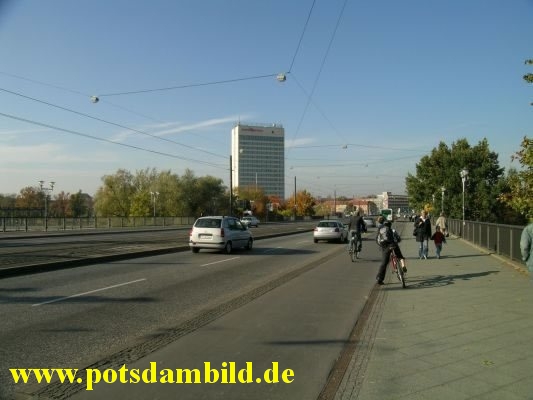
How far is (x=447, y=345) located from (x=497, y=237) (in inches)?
569

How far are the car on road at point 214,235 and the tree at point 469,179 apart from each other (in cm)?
3034

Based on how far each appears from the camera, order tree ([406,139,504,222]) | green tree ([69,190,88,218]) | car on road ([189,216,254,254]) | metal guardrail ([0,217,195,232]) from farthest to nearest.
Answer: green tree ([69,190,88,218]) → metal guardrail ([0,217,195,232]) → tree ([406,139,504,222]) → car on road ([189,216,254,254])

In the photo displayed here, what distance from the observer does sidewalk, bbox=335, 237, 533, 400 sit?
4.77 meters

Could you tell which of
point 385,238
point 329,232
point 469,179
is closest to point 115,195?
point 469,179

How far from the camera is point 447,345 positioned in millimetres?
6219

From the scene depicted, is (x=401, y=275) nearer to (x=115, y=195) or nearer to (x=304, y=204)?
(x=115, y=195)

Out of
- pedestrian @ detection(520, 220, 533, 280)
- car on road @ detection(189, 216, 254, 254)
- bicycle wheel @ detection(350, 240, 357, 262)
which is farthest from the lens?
car on road @ detection(189, 216, 254, 254)

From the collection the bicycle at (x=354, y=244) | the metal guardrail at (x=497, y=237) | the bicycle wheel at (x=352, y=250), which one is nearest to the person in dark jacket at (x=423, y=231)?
the bicycle at (x=354, y=244)

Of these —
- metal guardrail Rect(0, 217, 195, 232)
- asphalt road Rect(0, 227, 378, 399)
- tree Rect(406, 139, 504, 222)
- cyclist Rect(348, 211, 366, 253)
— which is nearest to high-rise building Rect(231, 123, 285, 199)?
metal guardrail Rect(0, 217, 195, 232)

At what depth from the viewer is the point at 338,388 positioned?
4895 millimetres

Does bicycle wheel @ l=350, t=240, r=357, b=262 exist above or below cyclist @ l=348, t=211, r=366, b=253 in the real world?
below

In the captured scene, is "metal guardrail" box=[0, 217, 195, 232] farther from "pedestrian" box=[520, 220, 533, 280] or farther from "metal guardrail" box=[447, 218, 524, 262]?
"pedestrian" box=[520, 220, 533, 280]

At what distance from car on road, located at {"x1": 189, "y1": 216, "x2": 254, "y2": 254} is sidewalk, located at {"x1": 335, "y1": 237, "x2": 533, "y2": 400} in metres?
9.81

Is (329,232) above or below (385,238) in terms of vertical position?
below
